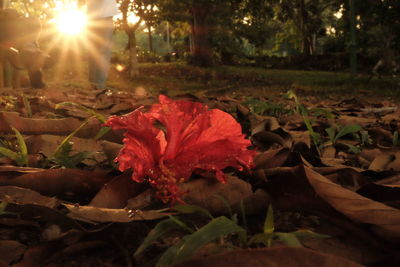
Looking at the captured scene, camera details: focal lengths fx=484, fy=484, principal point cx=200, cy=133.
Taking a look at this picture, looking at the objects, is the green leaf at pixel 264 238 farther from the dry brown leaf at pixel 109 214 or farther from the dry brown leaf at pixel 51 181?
the dry brown leaf at pixel 51 181

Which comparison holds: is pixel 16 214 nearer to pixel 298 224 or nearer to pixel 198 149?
pixel 198 149

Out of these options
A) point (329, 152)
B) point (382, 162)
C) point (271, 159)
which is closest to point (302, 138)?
point (329, 152)

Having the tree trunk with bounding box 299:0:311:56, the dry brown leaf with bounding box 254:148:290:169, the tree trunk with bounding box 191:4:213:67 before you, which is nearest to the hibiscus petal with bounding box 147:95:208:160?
the dry brown leaf with bounding box 254:148:290:169

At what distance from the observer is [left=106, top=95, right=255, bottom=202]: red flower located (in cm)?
120

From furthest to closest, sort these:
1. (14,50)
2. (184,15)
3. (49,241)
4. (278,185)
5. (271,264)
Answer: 1. (184,15)
2. (14,50)
3. (278,185)
4. (49,241)
5. (271,264)

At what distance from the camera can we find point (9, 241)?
104 centimetres

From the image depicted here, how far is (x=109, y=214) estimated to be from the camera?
1111 mm

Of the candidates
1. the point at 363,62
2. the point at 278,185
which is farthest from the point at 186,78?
the point at 278,185

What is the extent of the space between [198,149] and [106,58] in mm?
5394

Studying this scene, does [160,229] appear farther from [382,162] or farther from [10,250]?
[382,162]

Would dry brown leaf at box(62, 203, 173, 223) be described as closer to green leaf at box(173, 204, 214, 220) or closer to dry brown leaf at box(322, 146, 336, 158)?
green leaf at box(173, 204, 214, 220)

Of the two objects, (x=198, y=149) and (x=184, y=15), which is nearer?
(x=198, y=149)

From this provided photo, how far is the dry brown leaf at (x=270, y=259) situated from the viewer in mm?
800

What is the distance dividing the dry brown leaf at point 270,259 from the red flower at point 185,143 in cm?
39
